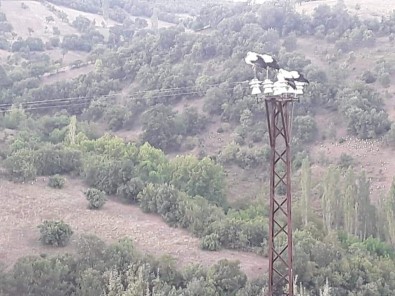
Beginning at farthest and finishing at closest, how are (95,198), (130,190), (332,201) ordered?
(130,190) < (332,201) < (95,198)

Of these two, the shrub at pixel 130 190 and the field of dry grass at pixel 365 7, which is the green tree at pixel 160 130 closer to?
the shrub at pixel 130 190

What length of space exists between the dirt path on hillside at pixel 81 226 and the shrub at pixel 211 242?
0.22 metres

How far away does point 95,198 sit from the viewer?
951 inches

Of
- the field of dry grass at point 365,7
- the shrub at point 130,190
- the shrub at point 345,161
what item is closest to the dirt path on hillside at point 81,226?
the shrub at point 130,190

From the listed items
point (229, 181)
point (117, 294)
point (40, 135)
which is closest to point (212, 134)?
point (229, 181)

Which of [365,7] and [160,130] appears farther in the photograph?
[365,7]

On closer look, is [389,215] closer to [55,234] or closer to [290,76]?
[55,234]

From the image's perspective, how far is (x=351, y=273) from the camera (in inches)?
763

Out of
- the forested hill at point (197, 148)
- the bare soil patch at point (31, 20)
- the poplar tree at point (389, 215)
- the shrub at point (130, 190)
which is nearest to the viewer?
the forested hill at point (197, 148)

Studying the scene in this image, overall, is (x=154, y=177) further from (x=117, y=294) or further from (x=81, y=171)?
(x=117, y=294)

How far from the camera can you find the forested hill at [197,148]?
18.9m

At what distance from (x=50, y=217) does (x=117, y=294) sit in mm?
8439

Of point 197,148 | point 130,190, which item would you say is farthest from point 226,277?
point 197,148

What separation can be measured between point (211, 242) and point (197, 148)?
1766 cm
